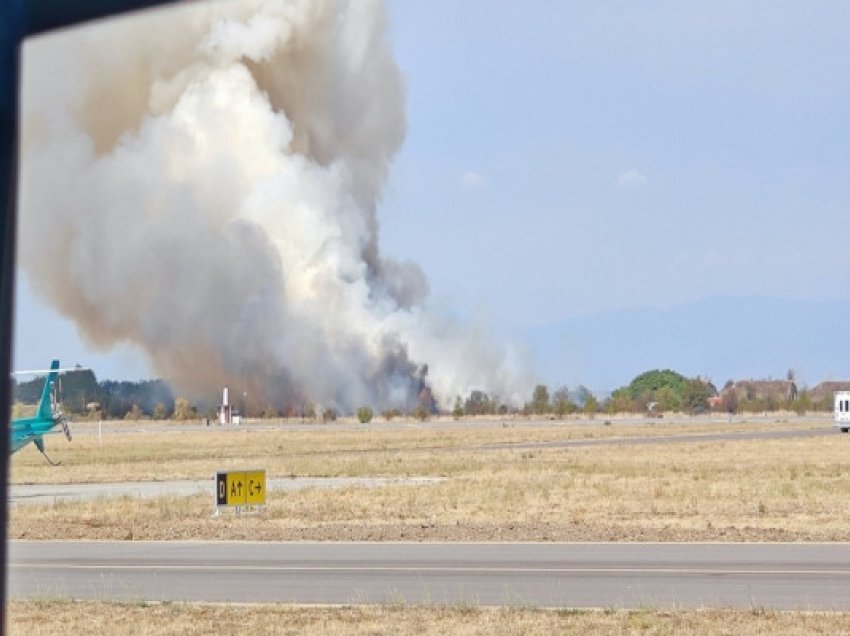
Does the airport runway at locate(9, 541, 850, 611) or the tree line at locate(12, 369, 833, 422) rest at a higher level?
the tree line at locate(12, 369, 833, 422)

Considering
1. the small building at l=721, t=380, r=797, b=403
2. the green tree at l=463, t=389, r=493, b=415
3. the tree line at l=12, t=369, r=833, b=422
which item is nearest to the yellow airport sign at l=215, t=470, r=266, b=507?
the tree line at l=12, t=369, r=833, b=422

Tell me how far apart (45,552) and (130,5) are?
23481 mm

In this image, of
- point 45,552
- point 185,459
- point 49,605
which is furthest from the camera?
point 185,459

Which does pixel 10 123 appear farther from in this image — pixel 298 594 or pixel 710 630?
pixel 298 594

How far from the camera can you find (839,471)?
1699 inches

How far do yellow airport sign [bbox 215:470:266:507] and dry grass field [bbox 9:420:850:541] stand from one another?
1.67 ft

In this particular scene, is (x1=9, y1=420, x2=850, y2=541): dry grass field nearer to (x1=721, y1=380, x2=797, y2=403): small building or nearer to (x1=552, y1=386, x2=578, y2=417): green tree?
(x1=552, y1=386, x2=578, y2=417): green tree

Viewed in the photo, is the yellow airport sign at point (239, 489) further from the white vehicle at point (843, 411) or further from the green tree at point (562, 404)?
the green tree at point (562, 404)

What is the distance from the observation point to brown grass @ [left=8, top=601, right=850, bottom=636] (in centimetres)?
1425

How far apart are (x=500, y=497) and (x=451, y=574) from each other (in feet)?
50.3

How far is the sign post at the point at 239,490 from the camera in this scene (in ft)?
104

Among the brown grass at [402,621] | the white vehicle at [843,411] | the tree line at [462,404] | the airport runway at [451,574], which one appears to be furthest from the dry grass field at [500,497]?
the tree line at [462,404]

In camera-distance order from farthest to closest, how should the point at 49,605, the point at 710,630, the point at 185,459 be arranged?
1. the point at 185,459
2. the point at 49,605
3. the point at 710,630

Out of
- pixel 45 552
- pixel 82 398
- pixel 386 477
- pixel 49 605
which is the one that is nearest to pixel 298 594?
pixel 49 605
